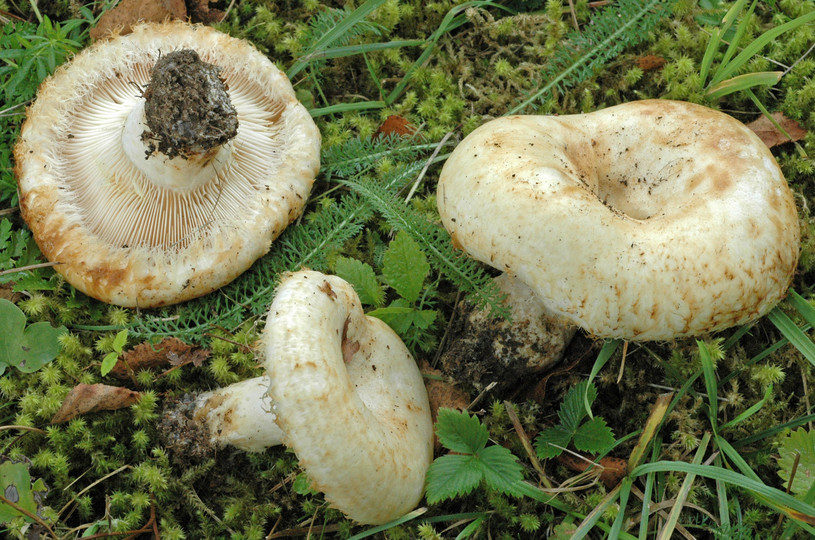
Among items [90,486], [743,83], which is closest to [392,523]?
[90,486]

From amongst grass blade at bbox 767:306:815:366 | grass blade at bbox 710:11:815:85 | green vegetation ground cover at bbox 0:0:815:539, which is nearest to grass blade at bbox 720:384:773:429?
green vegetation ground cover at bbox 0:0:815:539

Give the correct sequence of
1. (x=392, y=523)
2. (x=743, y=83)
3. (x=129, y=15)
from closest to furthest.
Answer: (x=392, y=523), (x=743, y=83), (x=129, y=15)

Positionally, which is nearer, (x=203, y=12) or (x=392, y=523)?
(x=392, y=523)

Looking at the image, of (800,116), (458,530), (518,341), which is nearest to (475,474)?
(458,530)

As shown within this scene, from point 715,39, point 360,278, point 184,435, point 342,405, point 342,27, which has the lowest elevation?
point 184,435

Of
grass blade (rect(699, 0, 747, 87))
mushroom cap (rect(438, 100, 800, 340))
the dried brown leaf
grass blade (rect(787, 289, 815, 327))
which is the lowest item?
the dried brown leaf

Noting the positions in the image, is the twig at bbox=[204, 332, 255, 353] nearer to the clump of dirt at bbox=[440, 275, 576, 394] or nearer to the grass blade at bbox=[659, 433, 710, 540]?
the clump of dirt at bbox=[440, 275, 576, 394]

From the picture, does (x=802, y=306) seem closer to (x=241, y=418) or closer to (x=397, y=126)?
(x=397, y=126)
